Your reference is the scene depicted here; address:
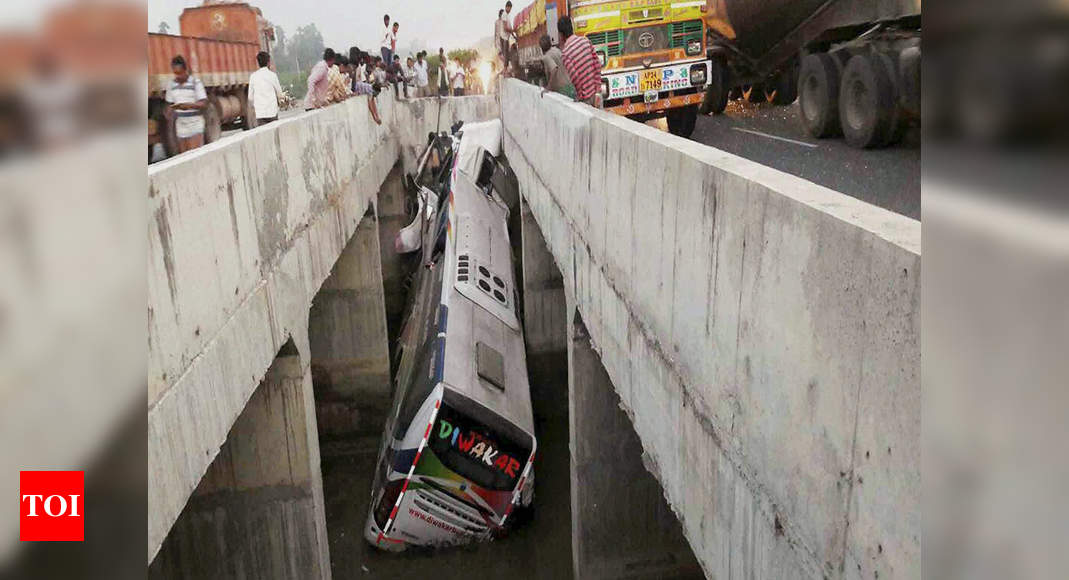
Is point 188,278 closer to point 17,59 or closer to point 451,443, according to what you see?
point 17,59

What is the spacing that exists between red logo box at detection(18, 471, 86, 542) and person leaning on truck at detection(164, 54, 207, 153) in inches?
322

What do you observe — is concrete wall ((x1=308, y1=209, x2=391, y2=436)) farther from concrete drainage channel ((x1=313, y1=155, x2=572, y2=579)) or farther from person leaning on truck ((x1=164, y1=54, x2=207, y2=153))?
person leaning on truck ((x1=164, y1=54, x2=207, y2=153))

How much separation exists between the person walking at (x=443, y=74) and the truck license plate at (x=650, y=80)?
16.3 m

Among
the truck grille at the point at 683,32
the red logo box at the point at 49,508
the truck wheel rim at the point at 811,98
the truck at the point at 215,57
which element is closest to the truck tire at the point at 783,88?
the truck grille at the point at 683,32

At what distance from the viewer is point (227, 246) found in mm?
5312

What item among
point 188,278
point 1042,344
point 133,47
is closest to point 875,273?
point 1042,344

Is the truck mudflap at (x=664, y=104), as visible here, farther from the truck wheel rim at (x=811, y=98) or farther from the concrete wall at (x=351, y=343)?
the concrete wall at (x=351, y=343)

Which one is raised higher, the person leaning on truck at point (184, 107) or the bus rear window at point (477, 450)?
the person leaning on truck at point (184, 107)

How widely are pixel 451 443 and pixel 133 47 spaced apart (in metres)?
8.86

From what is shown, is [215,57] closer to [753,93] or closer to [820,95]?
[753,93]

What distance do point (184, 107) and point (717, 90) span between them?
14.9 m

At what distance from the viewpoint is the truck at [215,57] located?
16.2 metres

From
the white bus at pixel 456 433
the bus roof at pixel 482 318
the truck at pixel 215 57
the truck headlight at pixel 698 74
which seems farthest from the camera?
the truck at pixel 215 57

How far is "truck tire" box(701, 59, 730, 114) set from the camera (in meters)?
20.2
